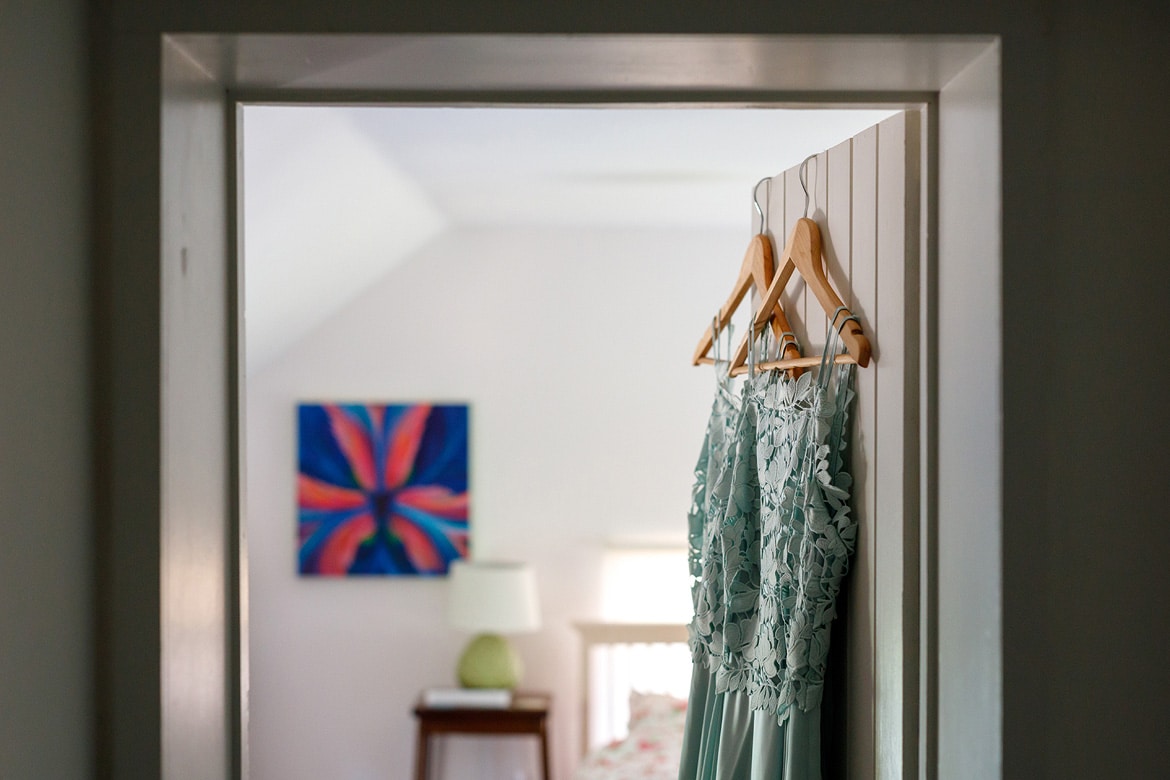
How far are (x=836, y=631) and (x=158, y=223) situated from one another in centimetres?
→ 91

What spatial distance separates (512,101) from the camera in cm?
102

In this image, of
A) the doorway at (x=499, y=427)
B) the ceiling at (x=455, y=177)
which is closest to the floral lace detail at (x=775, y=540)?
the ceiling at (x=455, y=177)

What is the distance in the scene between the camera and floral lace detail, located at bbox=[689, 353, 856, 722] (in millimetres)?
1232

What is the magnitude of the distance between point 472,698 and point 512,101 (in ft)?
11.6

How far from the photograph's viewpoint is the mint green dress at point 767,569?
1.23m

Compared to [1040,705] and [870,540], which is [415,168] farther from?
[1040,705]

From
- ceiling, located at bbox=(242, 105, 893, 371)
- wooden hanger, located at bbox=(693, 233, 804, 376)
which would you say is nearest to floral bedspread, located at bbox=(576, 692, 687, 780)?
ceiling, located at bbox=(242, 105, 893, 371)

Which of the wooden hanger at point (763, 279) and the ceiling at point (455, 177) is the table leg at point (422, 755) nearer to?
the ceiling at point (455, 177)

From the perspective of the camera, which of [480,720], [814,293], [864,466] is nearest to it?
[864,466]

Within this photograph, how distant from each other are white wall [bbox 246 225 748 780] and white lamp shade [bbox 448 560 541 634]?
37cm

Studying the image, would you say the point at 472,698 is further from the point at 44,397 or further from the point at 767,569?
the point at 44,397

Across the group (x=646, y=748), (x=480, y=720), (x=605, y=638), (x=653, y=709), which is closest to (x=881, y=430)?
(x=646, y=748)

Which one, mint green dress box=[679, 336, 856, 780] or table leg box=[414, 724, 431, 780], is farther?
table leg box=[414, 724, 431, 780]

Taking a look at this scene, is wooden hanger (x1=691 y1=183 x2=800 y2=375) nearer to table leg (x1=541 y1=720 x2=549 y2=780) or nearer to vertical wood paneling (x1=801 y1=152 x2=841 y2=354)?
vertical wood paneling (x1=801 y1=152 x2=841 y2=354)
